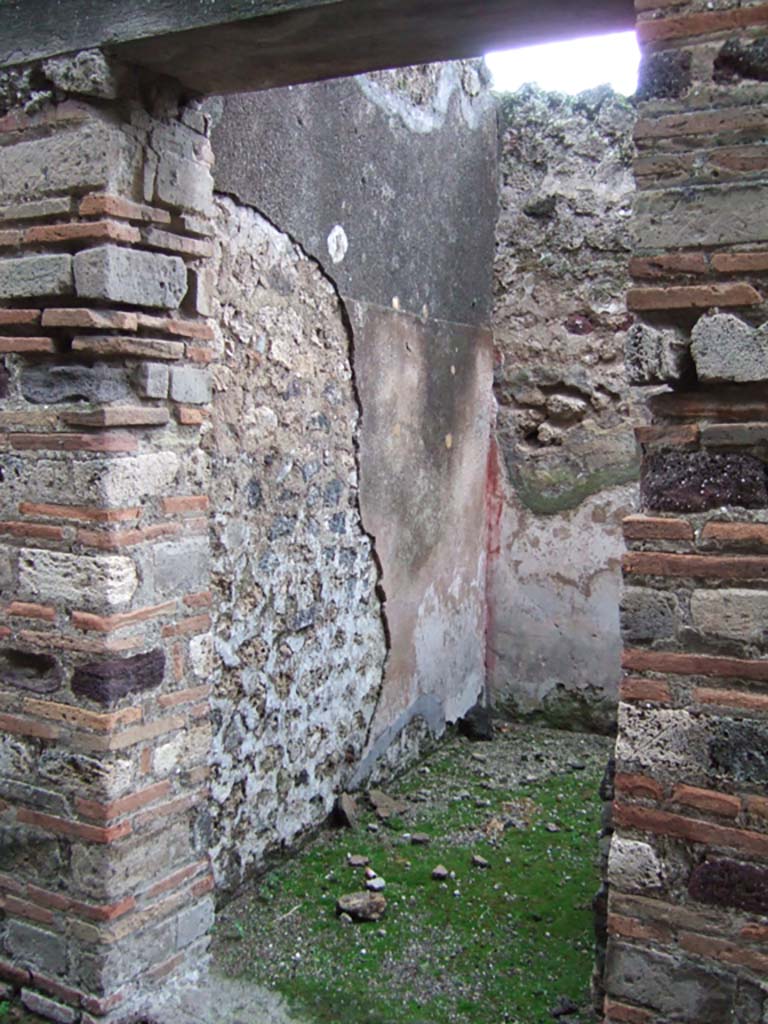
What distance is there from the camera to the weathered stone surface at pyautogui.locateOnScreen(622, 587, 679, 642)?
7.12ft

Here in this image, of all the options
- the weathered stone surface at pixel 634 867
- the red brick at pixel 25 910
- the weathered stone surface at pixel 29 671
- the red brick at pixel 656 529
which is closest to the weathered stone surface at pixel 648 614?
the red brick at pixel 656 529

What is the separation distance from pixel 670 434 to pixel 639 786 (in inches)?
31.4

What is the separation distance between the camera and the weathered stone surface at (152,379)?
9.04 ft

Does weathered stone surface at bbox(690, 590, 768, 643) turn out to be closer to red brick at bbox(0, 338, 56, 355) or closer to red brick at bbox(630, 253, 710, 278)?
red brick at bbox(630, 253, 710, 278)

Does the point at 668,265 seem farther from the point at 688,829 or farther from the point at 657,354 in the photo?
the point at 688,829

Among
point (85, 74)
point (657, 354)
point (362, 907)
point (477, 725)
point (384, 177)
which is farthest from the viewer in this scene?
point (477, 725)

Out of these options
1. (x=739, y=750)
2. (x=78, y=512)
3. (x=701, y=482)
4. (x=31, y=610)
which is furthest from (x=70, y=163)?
(x=739, y=750)

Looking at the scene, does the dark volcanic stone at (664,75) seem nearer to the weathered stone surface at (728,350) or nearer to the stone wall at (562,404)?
the weathered stone surface at (728,350)

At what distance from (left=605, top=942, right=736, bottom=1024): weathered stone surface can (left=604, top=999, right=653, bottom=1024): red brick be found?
0.02 m

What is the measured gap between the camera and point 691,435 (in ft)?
7.11

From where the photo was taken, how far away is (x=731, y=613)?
2111mm

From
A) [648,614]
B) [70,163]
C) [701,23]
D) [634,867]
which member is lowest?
[634,867]

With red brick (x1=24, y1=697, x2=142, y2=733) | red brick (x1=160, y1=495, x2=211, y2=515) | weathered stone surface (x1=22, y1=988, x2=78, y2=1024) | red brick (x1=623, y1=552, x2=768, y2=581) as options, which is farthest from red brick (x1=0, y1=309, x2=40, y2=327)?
weathered stone surface (x1=22, y1=988, x2=78, y2=1024)

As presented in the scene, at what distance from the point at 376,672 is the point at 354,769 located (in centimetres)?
44
